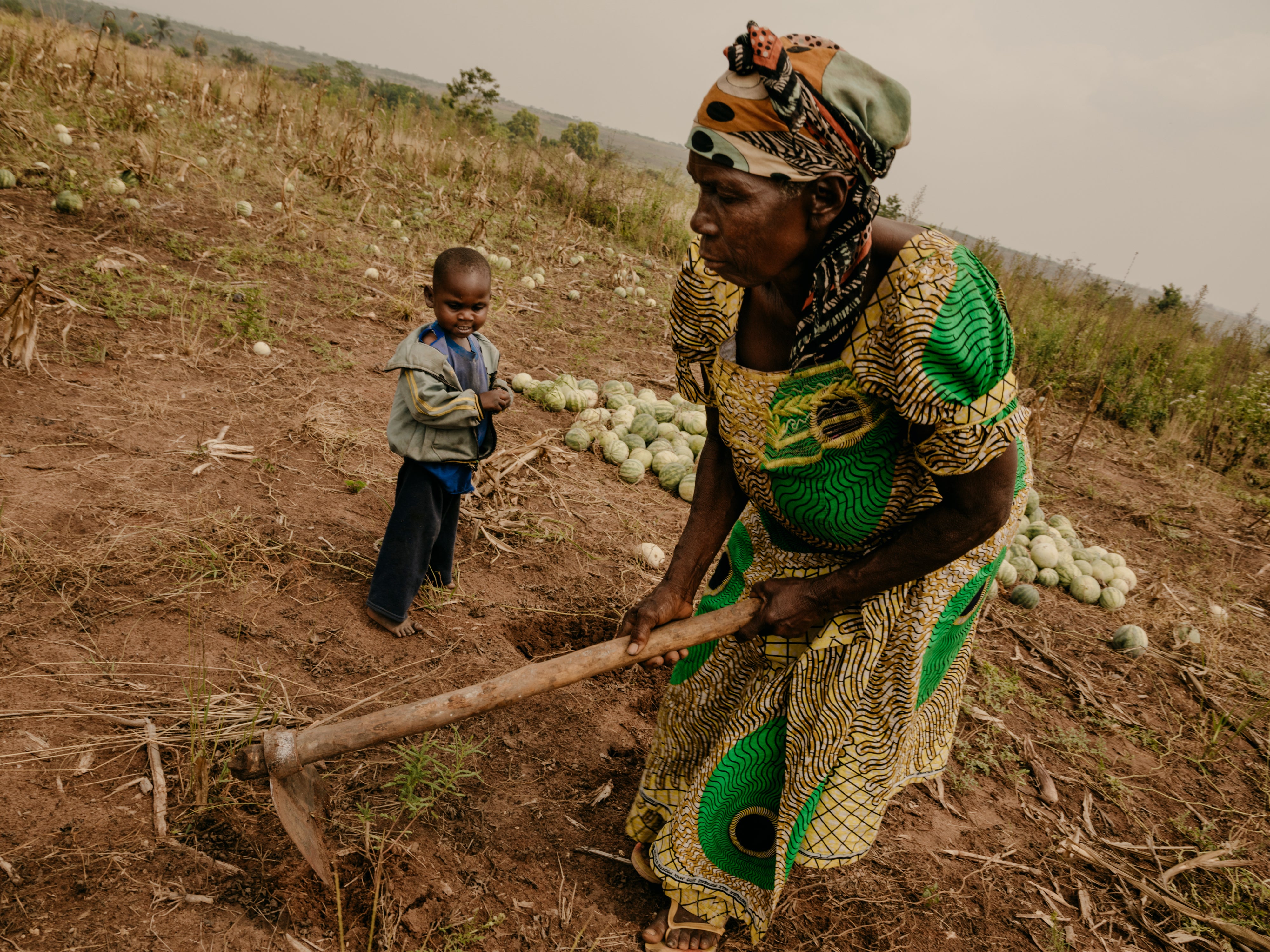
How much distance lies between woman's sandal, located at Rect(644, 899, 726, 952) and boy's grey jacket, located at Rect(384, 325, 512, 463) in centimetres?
166

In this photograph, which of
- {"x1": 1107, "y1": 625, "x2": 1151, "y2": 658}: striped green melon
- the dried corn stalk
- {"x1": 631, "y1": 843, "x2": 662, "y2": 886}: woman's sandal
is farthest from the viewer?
{"x1": 1107, "y1": 625, "x2": 1151, "y2": 658}: striped green melon

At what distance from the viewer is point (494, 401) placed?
2.75 meters

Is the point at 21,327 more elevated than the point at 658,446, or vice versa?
the point at 658,446

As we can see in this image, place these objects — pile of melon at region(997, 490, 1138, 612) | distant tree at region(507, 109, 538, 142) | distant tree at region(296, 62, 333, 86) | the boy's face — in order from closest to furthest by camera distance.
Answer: the boy's face → pile of melon at region(997, 490, 1138, 612) → distant tree at region(296, 62, 333, 86) → distant tree at region(507, 109, 538, 142)

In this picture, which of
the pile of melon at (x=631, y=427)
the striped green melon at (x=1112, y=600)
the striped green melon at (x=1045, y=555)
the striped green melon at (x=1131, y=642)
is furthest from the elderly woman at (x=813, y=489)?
the striped green melon at (x=1112, y=600)

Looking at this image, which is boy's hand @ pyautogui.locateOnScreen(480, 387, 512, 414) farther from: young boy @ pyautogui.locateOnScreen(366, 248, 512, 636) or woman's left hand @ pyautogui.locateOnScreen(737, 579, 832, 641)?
woman's left hand @ pyautogui.locateOnScreen(737, 579, 832, 641)

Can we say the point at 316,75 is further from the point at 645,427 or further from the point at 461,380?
the point at 461,380

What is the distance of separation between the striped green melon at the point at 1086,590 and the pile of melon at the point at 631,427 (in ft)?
8.60

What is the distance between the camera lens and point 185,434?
12.6 ft

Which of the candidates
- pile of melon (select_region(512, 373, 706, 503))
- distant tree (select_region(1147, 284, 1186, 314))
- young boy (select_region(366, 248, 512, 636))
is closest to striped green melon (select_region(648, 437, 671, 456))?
pile of melon (select_region(512, 373, 706, 503))

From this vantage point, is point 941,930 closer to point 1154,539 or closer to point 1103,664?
point 1103,664

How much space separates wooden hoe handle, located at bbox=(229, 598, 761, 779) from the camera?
1.59m

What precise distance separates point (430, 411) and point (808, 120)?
1.73 metres

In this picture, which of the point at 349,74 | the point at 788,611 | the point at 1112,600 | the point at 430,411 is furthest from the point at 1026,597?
the point at 349,74
